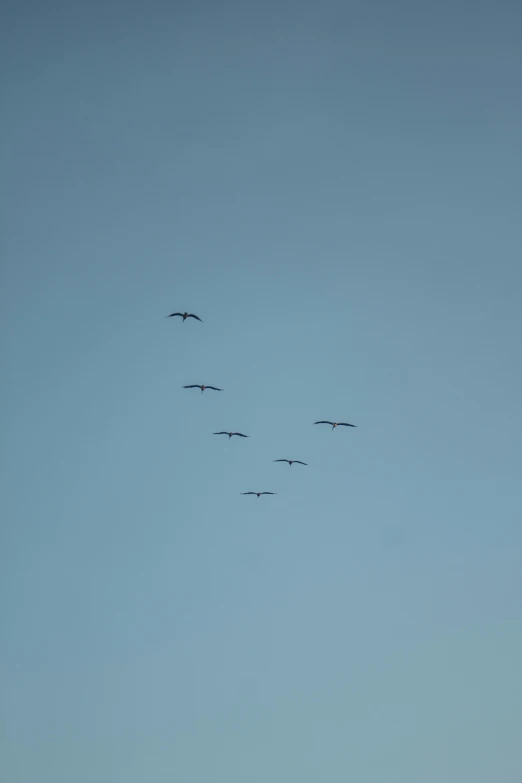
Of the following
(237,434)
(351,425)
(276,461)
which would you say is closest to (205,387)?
(237,434)

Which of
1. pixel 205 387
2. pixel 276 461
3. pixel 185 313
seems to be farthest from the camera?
pixel 276 461

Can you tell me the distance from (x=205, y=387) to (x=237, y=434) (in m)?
27.5

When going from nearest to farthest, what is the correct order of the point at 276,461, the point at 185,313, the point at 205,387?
the point at 185,313, the point at 205,387, the point at 276,461

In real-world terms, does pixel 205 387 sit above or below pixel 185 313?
below

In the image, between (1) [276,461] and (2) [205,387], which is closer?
(2) [205,387]

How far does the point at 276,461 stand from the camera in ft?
650

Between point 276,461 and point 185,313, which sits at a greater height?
point 185,313

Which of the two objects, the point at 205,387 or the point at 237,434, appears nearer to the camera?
the point at 205,387

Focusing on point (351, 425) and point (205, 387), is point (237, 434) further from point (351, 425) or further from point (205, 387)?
point (351, 425)

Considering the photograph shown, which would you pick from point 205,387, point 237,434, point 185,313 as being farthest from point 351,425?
point 185,313

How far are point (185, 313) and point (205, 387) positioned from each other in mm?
31213

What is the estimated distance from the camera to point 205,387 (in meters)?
185

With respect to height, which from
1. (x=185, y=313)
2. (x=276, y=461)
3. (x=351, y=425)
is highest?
(x=185, y=313)

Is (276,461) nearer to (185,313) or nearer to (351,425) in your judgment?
(351,425)
